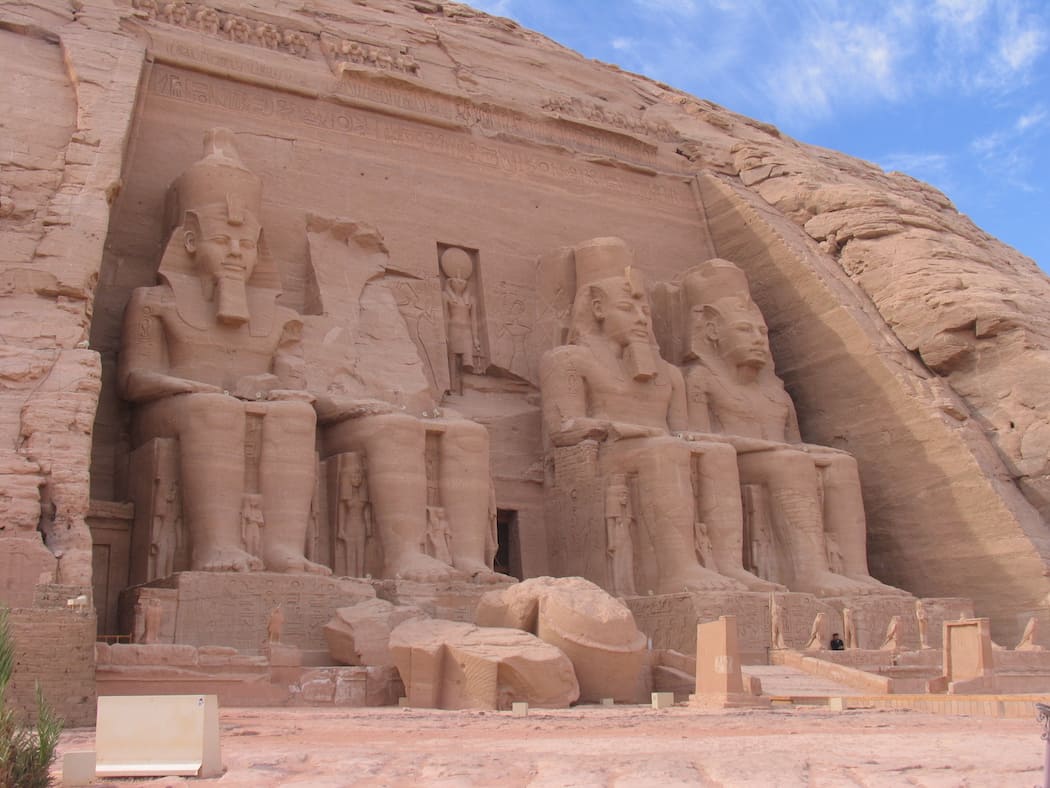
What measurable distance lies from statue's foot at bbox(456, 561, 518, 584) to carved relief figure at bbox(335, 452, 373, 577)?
692mm

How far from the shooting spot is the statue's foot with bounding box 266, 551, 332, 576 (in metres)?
8.21

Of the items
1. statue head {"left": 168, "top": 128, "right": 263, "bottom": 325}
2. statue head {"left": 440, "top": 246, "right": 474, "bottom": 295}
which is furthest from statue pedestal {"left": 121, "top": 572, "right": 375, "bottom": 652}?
statue head {"left": 440, "top": 246, "right": 474, "bottom": 295}

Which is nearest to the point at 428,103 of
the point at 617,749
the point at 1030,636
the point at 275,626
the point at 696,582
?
the point at 696,582

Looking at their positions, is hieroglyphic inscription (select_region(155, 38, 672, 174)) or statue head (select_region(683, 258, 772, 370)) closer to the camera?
statue head (select_region(683, 258, 772, 370))

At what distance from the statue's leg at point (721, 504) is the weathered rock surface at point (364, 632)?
3.20m

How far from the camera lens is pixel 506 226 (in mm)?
12125

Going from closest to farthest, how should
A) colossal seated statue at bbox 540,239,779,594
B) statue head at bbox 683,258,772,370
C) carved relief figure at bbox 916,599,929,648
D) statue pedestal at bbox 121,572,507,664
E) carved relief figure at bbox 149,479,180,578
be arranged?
statue pedestal at bbox 121,572,507,664 < carved relief figure at bbox 149,479,180,578 < carved relief figure at bbox 916,599,929,648 < colossal seated statue at bbox 540,239,779,594 < statue head at bbox 683,258,772,370

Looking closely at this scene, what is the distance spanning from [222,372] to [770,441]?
4541 mm

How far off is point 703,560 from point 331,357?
326cm

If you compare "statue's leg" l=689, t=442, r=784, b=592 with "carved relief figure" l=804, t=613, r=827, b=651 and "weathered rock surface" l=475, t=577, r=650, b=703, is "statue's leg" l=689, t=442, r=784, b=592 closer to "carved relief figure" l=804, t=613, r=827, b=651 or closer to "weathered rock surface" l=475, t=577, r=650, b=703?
"carved relief figure" l=804, t=613, r=827, b=651

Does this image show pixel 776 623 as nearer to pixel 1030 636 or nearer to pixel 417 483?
pixel 1030 636

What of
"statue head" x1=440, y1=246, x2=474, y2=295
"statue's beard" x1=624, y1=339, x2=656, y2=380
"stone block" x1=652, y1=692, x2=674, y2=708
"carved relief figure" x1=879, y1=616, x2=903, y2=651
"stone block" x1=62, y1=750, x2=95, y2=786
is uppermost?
"statue head" x1=440, y1=246, x2=474, y2=295

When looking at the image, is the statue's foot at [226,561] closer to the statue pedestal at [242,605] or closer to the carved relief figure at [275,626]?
the statue pedestal at [242,605]

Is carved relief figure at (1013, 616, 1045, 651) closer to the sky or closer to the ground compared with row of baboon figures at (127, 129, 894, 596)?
closer to the ground
